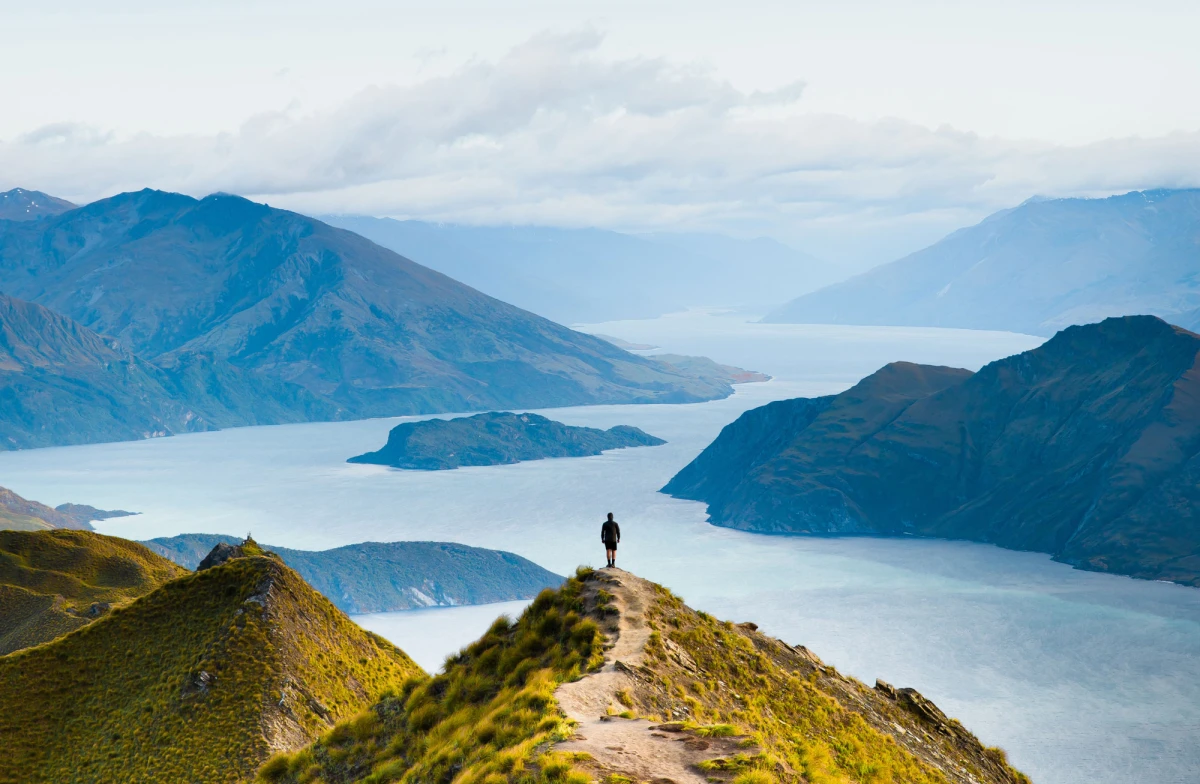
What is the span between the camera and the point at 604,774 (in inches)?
1150

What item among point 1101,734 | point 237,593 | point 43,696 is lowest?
A: point 1101,734

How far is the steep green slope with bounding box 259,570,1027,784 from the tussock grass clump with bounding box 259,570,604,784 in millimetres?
62

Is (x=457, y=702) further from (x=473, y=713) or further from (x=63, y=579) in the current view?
(x=63, y=579)

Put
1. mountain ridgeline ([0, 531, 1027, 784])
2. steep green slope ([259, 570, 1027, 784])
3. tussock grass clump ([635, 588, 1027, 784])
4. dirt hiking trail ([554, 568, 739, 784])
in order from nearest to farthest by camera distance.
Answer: dirt hiking trail ([554, 568, 739, 784]) → steep green slope ([259, 570, 1027, 784]) → mountain ridgeline ([0, 531, 1027, 784]) → tussock grass clump ([635, 588, 1027, 784])

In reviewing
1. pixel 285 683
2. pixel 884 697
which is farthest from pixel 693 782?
pixel 285 683

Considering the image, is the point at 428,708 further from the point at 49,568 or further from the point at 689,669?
the point at 49,568

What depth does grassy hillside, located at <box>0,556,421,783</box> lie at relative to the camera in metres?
58.0

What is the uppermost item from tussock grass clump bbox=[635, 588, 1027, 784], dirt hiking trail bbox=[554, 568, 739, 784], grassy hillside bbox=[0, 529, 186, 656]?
dirt hiking trail bbox=[554, 568, 739, 784]

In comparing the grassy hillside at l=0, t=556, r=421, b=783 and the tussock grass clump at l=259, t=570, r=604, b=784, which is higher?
the tussock grass clump at l=259, t=570, r=604, b=784

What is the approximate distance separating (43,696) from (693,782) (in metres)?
45.6

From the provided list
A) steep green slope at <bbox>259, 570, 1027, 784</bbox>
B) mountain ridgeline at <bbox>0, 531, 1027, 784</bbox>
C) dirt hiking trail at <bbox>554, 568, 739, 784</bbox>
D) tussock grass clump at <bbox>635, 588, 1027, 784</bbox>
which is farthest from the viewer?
tussock grass clump at <bbox>635, 588, 1027, 784</bbox>

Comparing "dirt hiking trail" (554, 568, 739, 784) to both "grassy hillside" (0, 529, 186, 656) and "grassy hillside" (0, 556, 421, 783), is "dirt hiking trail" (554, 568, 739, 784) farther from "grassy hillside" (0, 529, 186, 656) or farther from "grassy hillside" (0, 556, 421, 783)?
"grassy hillside" (0, 529, 186, 656)

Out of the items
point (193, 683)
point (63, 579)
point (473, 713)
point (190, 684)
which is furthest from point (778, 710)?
point (63, 579)

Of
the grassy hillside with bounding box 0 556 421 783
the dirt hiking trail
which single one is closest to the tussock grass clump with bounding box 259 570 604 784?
the dirt hiking trail
